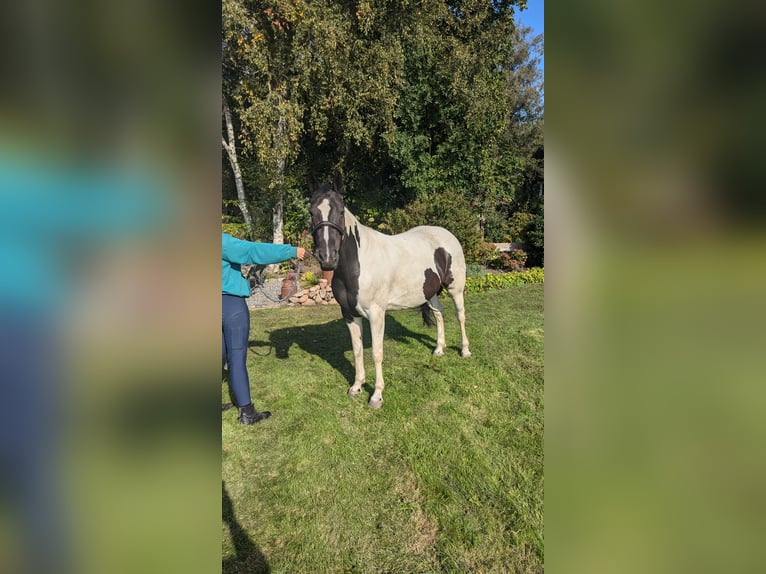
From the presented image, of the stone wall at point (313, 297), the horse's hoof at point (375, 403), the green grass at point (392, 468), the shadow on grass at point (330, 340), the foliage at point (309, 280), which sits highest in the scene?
the foliage at point (309, 280)

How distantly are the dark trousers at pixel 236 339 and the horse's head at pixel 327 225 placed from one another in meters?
0.92

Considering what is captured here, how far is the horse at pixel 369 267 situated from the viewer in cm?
350

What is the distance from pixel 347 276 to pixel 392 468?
189 centimetres

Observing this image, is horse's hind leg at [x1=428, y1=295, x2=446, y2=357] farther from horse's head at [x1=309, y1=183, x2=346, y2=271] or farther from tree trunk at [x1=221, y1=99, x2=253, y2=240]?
tree trunk at [x1=221, y1=99, x2=253, y2=240]

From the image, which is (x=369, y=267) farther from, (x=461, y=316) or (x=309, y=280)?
(x=309, y=280)

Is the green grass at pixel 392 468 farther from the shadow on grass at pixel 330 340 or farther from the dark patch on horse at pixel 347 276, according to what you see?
the dark patch on horse at pixel 347 276

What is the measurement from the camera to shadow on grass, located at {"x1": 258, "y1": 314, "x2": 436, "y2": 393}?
5.59 metres

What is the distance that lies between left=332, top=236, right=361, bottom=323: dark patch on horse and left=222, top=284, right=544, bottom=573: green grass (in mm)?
1170

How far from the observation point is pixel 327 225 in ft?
11.4

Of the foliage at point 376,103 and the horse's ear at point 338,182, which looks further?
the foliage at point 376,103

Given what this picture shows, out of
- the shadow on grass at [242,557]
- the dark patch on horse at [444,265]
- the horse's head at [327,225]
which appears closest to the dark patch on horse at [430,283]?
the dark patch on horse at [444,265]
